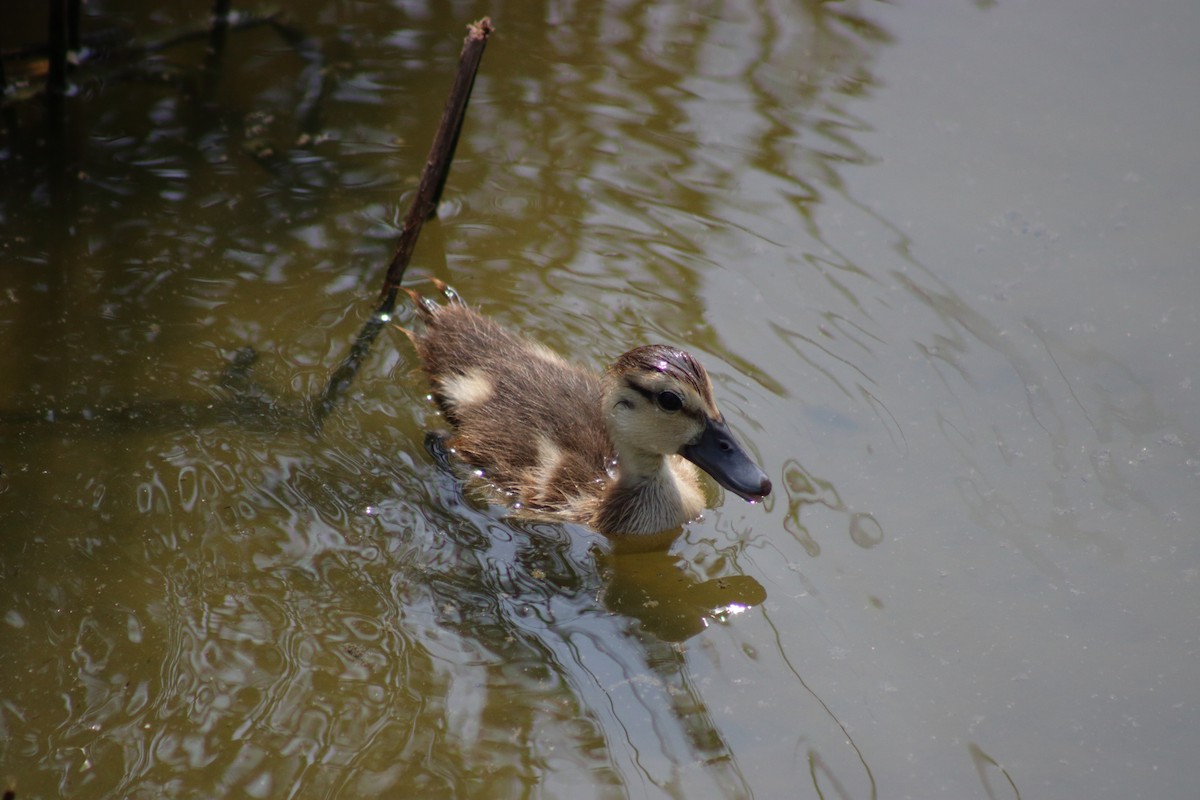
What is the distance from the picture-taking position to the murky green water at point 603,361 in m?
3.88

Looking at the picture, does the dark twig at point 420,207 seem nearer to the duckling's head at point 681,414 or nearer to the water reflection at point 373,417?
the water reflection at point 373,417

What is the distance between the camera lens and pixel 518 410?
193 inches

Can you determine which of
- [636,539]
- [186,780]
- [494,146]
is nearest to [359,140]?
[494,146]

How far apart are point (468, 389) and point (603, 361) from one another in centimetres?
81

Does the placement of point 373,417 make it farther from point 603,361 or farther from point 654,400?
point 654,400

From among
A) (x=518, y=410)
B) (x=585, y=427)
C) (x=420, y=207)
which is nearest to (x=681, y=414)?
(x=585, y=427)

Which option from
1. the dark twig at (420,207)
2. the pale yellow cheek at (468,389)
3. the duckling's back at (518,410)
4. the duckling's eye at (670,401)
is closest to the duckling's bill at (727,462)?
the duckling's eye at (670,401)

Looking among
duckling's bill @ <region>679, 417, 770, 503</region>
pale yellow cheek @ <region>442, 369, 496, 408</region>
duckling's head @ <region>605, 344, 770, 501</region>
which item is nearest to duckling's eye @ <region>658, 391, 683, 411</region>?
duckling's head @ <region>605, 344, 770, 501</region>

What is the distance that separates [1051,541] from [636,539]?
164 cm

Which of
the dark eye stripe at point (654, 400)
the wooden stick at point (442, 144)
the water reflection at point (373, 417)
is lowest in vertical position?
the water reflection at point (373, 417)

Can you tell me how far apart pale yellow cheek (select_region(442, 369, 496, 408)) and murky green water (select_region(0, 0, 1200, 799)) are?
22 cm

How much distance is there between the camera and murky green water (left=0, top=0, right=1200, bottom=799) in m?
3.88

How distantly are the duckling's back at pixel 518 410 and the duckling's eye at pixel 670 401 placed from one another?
43 centimetres

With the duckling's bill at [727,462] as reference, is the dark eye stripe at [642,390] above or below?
above
